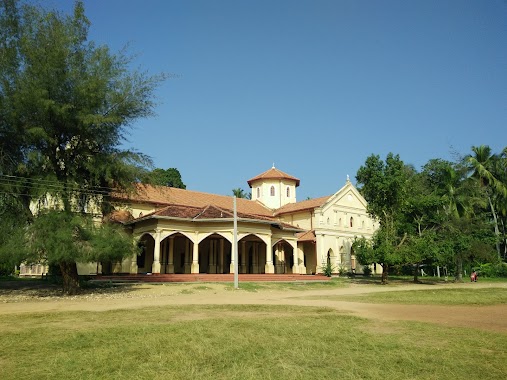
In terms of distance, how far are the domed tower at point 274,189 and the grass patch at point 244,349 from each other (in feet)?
123

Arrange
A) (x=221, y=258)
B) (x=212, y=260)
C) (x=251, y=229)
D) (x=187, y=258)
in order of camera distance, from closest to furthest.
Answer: (x=251, y=229)
(x=187, y=258)
(x=212, y=260)
(x=221, y=258)

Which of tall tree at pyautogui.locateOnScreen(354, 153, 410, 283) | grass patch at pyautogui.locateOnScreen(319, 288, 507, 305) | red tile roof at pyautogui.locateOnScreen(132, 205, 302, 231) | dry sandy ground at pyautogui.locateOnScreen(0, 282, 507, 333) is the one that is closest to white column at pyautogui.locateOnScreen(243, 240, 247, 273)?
red tile roof at pyautogui.locateOnScreen(132, 205, 302, 231)

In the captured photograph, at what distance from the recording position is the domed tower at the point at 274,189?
48344 mm

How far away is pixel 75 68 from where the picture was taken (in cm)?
2072

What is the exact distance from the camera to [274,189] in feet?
159

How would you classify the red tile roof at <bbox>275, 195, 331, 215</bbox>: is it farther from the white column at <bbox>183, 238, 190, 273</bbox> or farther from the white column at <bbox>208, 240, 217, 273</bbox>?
the white column at <bbox>183, 238, 190, 273</bbox>

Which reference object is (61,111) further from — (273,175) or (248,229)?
(273,175)

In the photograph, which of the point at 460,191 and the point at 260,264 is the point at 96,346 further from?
the point at 460,191

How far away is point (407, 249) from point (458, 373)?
1077 inches

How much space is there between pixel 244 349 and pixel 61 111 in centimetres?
1638

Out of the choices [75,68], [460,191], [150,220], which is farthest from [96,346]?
[460,191]

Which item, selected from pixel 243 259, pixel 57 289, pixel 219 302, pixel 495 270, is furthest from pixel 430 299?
pixel 495 270

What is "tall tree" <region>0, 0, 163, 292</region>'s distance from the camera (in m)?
19.7

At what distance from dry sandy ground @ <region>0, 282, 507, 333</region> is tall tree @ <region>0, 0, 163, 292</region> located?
2.50m
